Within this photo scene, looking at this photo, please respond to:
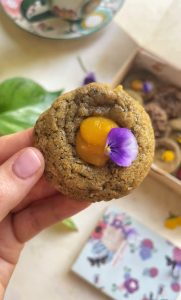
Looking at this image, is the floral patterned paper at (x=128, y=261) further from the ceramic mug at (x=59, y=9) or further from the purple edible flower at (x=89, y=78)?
the ceramic mug at (x=59, y=9)

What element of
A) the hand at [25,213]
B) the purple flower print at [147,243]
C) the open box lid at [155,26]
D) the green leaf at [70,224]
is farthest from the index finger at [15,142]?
the open box lid at [155,26]

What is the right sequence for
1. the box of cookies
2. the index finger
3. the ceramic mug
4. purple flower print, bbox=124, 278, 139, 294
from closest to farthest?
the index finger
purple flower print, bbox=124, 278, 139, 294
the box of cookies
the ceramic mug

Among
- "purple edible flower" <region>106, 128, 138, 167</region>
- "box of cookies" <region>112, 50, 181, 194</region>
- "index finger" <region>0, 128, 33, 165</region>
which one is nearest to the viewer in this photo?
"purple edible flower" <region>106, 128, 138, 167</region>

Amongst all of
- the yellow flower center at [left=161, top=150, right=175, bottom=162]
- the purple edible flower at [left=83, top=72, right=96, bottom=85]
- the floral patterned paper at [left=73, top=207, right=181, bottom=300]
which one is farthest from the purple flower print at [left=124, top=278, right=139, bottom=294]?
the purple edible flower at [left=83, top=72, right=96, bottom=85]

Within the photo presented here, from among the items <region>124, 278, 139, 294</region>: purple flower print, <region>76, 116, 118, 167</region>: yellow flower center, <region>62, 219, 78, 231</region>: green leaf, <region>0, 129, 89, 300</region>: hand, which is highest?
<region>76, 116, 118, 167</region>: yellow flower center

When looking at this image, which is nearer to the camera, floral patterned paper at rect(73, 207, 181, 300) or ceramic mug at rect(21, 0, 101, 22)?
floral patterned paper at rect(73, 207, 181, 300)

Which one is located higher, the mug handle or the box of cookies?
the mug handle

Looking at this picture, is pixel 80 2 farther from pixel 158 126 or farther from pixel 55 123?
pixel 55 123

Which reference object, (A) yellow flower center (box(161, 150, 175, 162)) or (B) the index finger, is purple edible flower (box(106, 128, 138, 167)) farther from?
(A) yellow flower center (box(161, 150, 175, 162))

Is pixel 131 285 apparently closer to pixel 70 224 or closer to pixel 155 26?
pixel 70 224
